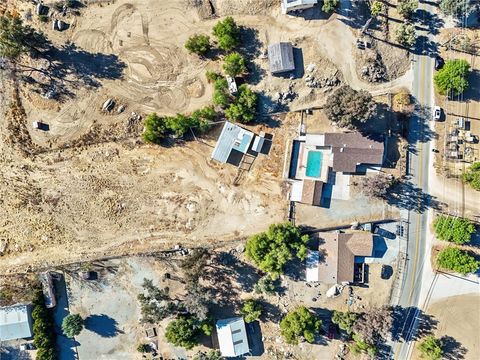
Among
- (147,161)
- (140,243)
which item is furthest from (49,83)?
(140,243)

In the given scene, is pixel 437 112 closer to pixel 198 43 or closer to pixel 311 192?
pixel 311 192

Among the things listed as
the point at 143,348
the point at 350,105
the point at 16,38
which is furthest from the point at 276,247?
the point at 16,38

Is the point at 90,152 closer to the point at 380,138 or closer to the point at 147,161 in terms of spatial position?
the point at 147,161

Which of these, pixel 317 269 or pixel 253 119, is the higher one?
pixel 253 119

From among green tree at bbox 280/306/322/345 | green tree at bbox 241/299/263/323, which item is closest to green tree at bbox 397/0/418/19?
green tree at bbox 280/306/322/345

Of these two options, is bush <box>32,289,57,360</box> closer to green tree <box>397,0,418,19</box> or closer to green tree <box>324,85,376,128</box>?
green tree <box>324,85,376,128</box>
